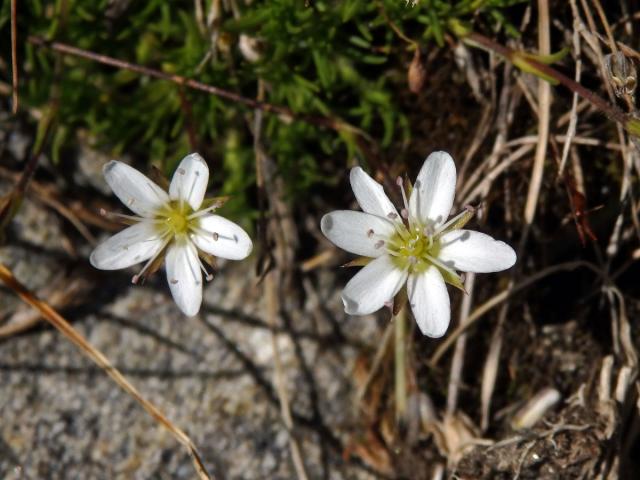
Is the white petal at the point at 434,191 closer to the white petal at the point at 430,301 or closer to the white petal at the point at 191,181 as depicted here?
the white petal at the point at 430,301

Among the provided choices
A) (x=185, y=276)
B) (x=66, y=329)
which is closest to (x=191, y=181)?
(x=185, y=276)

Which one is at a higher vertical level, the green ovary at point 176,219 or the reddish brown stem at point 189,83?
the reddish brown stem at point 189,83

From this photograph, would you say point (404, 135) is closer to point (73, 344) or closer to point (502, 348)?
point (502, 348)

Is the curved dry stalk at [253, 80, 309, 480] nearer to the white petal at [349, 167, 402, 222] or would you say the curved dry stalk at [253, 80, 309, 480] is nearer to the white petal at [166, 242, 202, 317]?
the white petal at [166, 242, 202, 317]

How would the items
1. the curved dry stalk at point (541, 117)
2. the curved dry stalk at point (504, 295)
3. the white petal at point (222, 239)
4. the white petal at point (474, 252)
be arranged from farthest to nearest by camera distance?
the curved dry stalk at point (504, 295) < the curved dry stalk at point (541, 117) < the white petal at point (222, 239) < the white petal at point (474, 252)

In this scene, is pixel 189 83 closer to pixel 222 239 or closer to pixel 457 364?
pixel 222 239

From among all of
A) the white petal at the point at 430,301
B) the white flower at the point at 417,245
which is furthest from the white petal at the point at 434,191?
the white petal at the point at 430,301

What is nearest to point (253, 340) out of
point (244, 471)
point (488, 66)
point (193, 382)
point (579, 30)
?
point (193, 382)

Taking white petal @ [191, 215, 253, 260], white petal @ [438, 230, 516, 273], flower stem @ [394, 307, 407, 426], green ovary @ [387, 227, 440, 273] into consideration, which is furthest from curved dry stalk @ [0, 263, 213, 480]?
white petal @ [438, 230, 516, 273]
